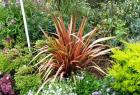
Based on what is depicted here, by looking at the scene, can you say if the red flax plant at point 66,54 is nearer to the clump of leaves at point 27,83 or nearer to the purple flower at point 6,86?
the clump of leaves at point 27,83

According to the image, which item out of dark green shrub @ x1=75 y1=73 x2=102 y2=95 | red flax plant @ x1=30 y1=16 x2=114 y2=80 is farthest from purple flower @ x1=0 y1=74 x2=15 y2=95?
dark green shrub @ x1=75 y1=73 x2=102 y2=95

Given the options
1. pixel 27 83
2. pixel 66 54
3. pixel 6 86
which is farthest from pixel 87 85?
pixel 6 86

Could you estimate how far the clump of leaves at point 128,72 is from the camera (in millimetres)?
4668

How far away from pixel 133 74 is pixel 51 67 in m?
1.43

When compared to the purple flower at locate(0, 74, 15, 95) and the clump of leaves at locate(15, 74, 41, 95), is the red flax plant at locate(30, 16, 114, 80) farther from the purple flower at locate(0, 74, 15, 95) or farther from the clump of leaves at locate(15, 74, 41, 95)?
the purple flower at locate(0, 74, 15, 95)

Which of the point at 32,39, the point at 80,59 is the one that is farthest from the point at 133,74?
the point at 32,39

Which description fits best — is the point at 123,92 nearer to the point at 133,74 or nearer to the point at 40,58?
the point at 133,74

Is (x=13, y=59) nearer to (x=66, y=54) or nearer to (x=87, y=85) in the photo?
(x=66, y=54)

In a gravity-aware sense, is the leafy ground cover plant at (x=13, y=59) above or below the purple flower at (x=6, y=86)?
above

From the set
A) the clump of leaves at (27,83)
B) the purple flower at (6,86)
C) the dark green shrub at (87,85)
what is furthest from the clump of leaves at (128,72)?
the purple flower at (6,86)

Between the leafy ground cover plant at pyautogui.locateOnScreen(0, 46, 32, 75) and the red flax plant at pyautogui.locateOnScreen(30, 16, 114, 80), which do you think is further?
the leafy ground cover plant at pyautogui.locateOnScreen(0, 46, 32, 75)

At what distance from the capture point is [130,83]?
4.68m

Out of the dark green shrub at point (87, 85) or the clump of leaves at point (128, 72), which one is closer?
the clump of leaves at point (128, 72)

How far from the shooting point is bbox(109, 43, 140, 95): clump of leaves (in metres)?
4.67
